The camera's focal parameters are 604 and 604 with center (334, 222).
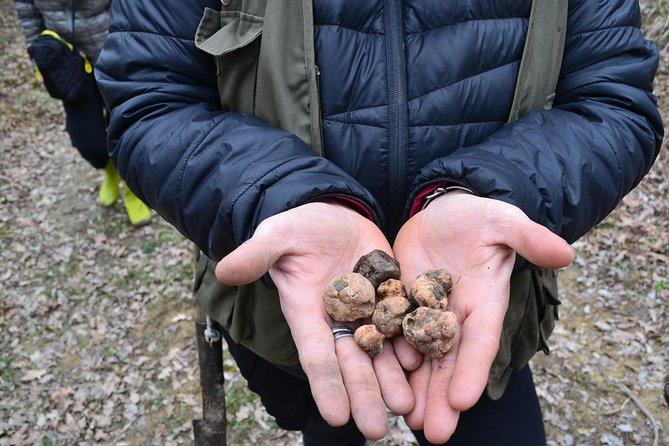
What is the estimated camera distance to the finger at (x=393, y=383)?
5.19ft

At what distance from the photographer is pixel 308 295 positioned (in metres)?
1.76

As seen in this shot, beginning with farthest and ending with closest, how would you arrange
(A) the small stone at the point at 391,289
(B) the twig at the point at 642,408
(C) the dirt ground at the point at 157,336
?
(C) the dirt ground at the point at 157,336 < (B) the twig at the point at 642,408 < (A) the small stone at the point at 391,289

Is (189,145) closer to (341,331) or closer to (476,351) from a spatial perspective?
(341,331)

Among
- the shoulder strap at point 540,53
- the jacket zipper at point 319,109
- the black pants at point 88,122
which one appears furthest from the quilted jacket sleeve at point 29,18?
the shoulder strap at point 540,53

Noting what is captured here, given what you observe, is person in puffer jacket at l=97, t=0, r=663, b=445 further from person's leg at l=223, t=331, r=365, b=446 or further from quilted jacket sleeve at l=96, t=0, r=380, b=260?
person's leg at l=223, t=331, r=365, b=446

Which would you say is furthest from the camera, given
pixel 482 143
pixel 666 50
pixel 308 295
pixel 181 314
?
pixel 666 50

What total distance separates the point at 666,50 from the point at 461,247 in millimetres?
7363

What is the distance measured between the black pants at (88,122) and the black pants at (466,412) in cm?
349

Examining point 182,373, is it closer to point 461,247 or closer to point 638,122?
point 461,247

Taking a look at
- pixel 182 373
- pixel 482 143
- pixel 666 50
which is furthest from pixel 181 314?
pixel 666 50

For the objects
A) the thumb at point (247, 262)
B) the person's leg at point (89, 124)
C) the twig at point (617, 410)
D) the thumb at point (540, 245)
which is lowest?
the twig at point (617, 410)

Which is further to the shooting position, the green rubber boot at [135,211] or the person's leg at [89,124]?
the green rubber boot at [135,211]

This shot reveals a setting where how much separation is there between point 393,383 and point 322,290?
0.35 meters

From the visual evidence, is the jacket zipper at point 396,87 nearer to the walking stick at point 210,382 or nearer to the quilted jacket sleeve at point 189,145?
the quilted jacket sleeve at point 189,145
